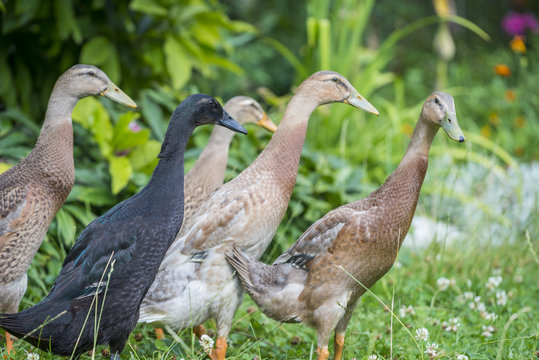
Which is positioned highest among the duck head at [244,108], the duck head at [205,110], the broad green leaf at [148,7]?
the duck head at [205,110]

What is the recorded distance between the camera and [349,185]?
15.6ft

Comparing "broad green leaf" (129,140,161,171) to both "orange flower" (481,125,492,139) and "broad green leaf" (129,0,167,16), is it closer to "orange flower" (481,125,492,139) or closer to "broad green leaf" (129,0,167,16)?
"broad green leaf" (129,0,167,16)

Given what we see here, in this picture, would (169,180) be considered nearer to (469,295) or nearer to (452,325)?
(452,325)

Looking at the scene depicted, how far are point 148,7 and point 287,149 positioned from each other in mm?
1954

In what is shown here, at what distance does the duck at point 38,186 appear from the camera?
2824 millimetres

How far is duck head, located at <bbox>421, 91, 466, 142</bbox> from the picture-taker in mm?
2758

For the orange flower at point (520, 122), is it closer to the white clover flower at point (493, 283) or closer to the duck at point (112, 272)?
the white clover flower at point (493, 283)

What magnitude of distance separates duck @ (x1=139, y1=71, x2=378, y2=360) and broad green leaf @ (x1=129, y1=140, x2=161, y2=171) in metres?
1.30

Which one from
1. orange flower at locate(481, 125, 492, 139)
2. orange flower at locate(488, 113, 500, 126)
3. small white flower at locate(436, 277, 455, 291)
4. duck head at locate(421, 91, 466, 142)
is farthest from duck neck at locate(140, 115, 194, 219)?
orange flower at locate(488, 113, 500, 126)

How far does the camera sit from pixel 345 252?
2.82 meters

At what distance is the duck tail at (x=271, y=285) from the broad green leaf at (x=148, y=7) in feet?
7.17

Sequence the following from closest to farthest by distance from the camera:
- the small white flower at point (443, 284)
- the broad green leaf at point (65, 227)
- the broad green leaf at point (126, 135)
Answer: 1. the broad green leaf at point (65, 227)
2. the small white flower at point (443, 284)
3. the broad green leaf at point (126, 135)

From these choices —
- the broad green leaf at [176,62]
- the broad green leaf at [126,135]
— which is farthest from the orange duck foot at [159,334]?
the broad green leaf at [176,62]

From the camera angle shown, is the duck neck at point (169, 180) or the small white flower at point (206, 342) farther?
the small white flower at point (206, 342)
